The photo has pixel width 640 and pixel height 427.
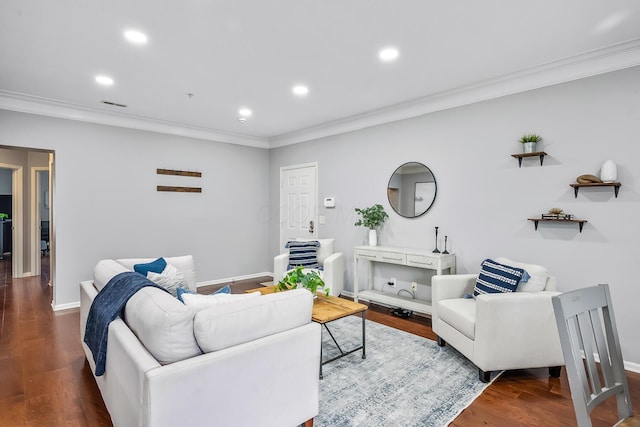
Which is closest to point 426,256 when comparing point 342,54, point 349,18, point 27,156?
point 342,54

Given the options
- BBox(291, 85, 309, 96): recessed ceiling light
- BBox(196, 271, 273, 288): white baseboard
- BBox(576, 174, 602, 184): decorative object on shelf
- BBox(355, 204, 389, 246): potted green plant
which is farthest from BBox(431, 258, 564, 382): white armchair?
BBox(196, 271, 273, 288): white baseboard

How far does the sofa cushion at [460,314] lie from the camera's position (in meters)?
2.63

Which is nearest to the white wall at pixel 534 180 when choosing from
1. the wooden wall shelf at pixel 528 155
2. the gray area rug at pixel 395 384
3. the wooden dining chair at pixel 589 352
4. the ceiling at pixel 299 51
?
the wooden wall shelf at pixel 528 155

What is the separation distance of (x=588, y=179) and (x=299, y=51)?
2.69 metres

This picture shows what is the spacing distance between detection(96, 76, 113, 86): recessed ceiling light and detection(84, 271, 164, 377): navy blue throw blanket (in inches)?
88.1

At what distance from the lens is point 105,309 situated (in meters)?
1.99

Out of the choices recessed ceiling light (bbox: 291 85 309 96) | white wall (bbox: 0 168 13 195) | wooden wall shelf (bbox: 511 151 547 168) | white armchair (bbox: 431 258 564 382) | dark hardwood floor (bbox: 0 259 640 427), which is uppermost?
recessed ceiling light (bbox: 291 85 309 96)

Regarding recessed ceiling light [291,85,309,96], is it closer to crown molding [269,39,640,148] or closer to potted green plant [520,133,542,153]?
crown molding [269,39,640,148]

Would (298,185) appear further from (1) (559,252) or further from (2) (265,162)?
(1) (559,252)

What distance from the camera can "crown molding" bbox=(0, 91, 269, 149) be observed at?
3.91 metres

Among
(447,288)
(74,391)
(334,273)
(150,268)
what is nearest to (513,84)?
(447,288)

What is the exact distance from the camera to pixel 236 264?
595cm

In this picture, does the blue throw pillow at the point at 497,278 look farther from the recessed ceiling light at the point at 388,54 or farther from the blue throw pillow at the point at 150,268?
the blue throw pillow at the point at 150,268

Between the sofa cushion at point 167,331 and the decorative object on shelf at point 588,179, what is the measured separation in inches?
127
